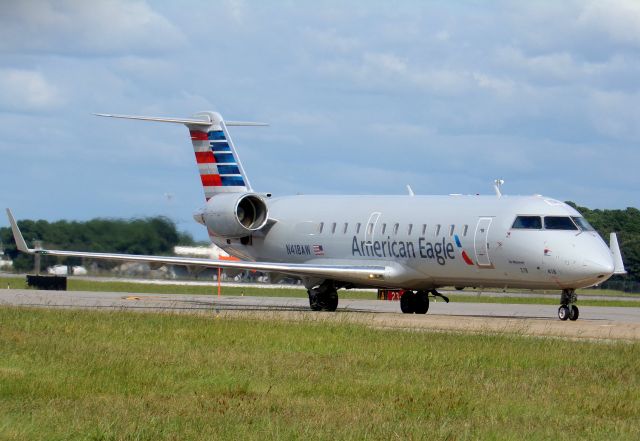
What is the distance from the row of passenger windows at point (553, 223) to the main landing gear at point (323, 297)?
6103 mm

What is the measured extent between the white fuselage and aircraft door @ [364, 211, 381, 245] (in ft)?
0.09

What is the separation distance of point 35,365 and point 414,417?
5.34 m

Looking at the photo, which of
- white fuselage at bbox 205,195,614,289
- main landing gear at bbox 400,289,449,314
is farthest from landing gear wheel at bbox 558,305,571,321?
main landing gear at bbox 400,289,449,314

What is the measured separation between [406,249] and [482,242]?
8.74 feet

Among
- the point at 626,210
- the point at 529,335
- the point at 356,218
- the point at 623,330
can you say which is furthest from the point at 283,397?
the point at 626,210

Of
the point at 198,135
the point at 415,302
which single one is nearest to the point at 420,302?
the point at 415,302

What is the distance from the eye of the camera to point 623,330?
23.6m

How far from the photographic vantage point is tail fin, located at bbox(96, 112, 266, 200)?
35906 mm

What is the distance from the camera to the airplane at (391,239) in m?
27.0

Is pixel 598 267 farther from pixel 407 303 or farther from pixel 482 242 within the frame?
pixel 407 303

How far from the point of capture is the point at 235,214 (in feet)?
110

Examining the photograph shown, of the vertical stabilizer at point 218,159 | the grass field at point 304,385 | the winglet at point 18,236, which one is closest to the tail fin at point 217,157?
the vertical stabilizer at point 218,159

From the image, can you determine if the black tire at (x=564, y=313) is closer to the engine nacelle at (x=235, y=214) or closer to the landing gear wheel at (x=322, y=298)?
the landing gear wheel at (x=322, y=298)

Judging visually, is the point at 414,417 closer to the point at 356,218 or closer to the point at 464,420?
the point at 464,420
